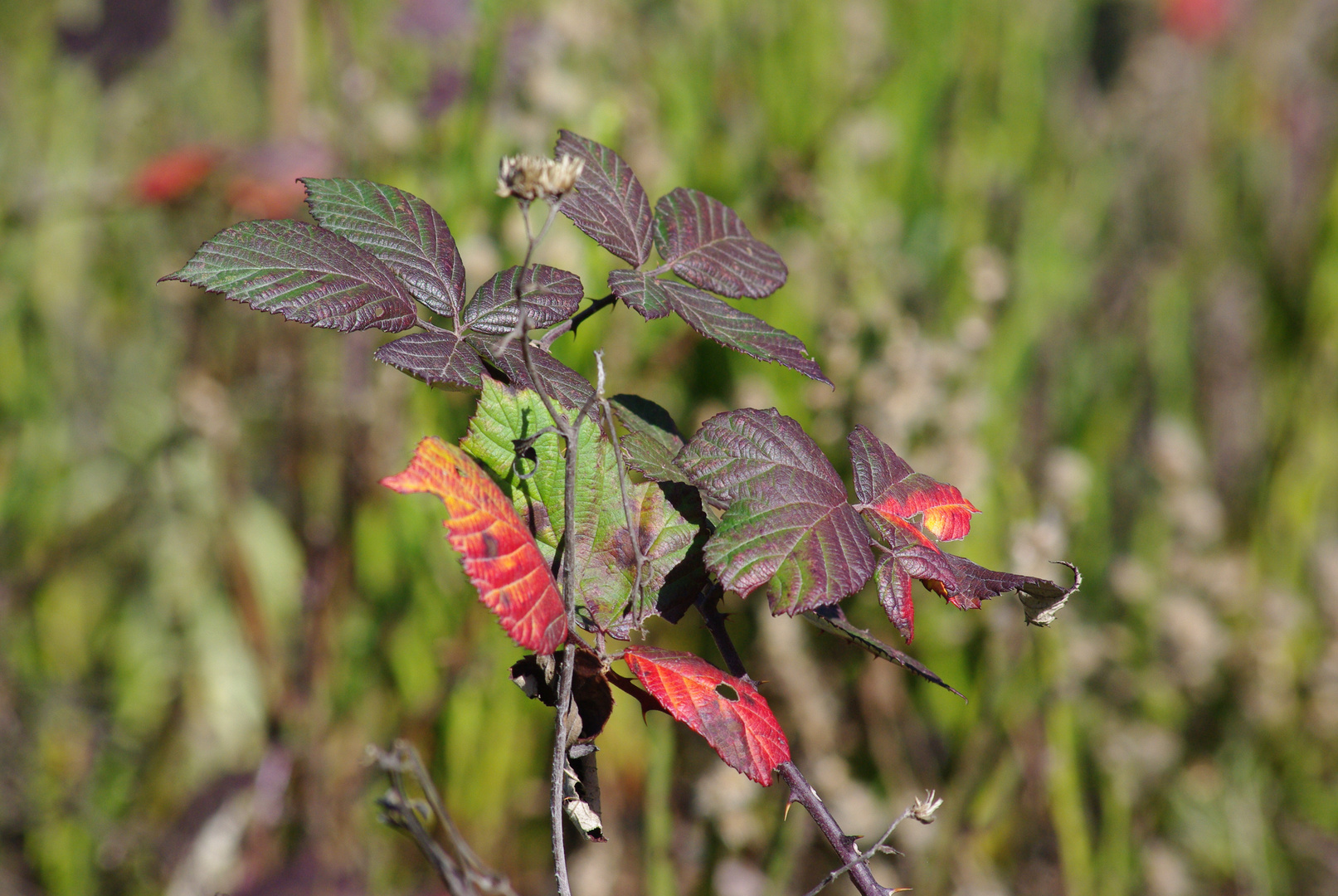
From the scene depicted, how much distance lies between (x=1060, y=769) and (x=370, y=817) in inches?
25.9

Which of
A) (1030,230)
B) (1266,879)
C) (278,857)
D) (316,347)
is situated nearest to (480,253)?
(316,347)

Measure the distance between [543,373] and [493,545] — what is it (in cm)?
6

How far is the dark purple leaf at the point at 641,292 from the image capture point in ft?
0.99

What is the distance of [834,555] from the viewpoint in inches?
11.2

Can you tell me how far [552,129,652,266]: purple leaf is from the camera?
1.07 ft

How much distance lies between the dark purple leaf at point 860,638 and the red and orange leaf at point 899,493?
38mm

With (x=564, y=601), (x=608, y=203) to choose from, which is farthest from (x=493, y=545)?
(x=608, y=203)

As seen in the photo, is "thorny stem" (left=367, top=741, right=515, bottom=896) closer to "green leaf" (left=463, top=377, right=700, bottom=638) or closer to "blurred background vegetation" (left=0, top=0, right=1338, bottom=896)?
"green leaf" (left=463, top=377, right=700, bottom=638)

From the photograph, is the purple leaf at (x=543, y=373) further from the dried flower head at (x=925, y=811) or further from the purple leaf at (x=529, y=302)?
the dried flower head at (x=925, y=811)

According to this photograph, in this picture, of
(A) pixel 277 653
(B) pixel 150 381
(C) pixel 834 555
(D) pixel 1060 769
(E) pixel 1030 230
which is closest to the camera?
(C) pixel 834 555

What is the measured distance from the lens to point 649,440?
12.9 inches

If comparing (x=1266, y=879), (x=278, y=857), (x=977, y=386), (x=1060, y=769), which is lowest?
(x=278, y=857)

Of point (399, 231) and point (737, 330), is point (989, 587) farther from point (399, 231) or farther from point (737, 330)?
point (399, 231)

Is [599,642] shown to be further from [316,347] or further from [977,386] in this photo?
[316,347]
